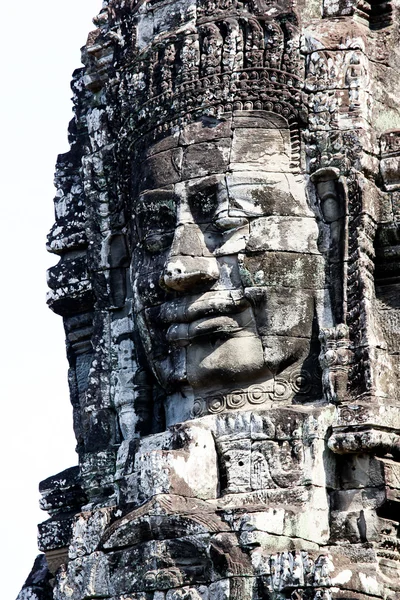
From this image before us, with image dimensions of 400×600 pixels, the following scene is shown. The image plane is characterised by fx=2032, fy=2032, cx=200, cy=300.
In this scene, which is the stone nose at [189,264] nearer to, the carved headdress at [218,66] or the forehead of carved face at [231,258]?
the forehead of carved face at [231,258]

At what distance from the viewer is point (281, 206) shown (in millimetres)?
16859

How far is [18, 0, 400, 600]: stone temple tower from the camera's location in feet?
52.5

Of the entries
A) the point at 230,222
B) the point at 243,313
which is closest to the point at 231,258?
the point at 230,222

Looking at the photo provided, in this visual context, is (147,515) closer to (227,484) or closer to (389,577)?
(227,484)

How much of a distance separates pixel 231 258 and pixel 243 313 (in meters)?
0.47

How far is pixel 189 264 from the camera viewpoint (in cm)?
1678

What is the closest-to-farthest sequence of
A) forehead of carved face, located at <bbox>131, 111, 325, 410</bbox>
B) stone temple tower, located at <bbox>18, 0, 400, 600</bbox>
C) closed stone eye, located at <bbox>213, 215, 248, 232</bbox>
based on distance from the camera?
1. stone temple tower, located at <bbox>18, 0, 400, 600</bbox>
2. forehead of carved face, located at <bbox>131, 111, 325, 410</bbox>
3. closed stone eye, located at <bbox>213, 215, 248, 232</bbox>

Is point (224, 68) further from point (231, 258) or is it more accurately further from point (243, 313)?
point (243, 313)

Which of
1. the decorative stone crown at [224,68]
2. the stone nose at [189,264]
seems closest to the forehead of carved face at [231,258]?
the stone nose at [189,264]

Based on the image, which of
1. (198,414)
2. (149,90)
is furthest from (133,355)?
(149,90)

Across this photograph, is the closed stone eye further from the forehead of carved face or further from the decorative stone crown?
the decorative stone crown

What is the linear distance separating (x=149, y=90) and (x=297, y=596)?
482cm

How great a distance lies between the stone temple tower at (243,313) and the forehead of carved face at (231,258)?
0.06ft

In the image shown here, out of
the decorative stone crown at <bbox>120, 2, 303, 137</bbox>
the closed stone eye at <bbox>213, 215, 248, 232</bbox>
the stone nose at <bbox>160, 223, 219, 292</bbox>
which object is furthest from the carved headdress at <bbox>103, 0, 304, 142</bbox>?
the stone nose at <bbox>160, 223, 219, 292</bbox>
